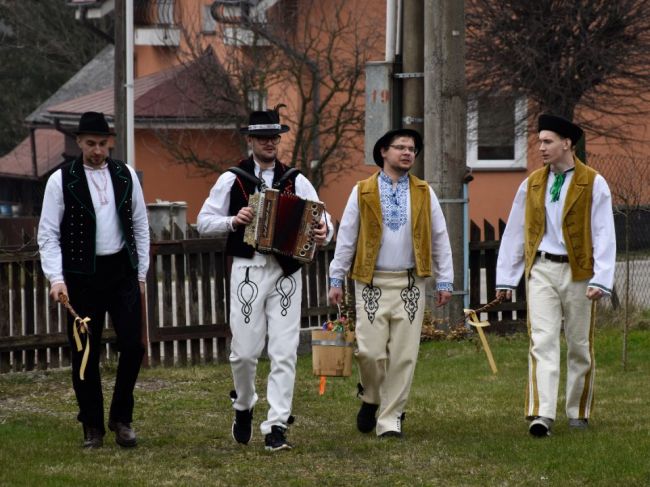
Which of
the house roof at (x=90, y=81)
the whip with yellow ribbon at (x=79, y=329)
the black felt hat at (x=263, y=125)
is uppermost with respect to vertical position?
the house roof at (x=90, y=81)

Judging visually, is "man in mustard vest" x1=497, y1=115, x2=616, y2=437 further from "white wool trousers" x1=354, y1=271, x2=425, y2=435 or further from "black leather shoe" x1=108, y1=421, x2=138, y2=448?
"black leather shoe" x1=108, y1=421, x2=138, y2=448

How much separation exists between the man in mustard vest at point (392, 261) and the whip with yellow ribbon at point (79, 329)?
1.51m

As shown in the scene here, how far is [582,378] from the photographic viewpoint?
8906mm

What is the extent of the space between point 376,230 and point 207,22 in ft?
71.1

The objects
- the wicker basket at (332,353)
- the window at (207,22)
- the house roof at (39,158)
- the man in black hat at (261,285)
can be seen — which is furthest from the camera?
the house roof at (39,158)

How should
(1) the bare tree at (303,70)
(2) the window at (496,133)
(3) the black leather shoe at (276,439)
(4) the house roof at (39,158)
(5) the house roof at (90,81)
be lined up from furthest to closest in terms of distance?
1. (5) the house roof at (90,81)
2. (4) the house roof at (39,158)
3. (1) the bare tree at (303,70)
4. (2) the window at (496,133)
5. (3) the black leather shoe at (276,439)

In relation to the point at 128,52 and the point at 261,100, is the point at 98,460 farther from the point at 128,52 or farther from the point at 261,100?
the point at 261,100

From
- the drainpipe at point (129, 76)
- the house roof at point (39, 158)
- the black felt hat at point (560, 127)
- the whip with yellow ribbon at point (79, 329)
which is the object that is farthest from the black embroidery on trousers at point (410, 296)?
the house roof at point (39, 158)

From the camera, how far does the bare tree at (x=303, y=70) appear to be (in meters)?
26.8

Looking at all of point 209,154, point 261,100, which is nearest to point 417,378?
point 261,100

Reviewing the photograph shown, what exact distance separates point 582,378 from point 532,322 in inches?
18.6

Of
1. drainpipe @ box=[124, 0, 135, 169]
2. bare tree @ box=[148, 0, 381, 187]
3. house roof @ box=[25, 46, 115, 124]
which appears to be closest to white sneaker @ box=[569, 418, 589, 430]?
drainpipe @ box=[124, 0, 135, 169]

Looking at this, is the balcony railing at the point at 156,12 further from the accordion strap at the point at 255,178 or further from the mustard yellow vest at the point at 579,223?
the mustard yellow vest at the point at 579,223

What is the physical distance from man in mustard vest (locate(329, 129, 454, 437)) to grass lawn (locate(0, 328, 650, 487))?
43 centimetres
